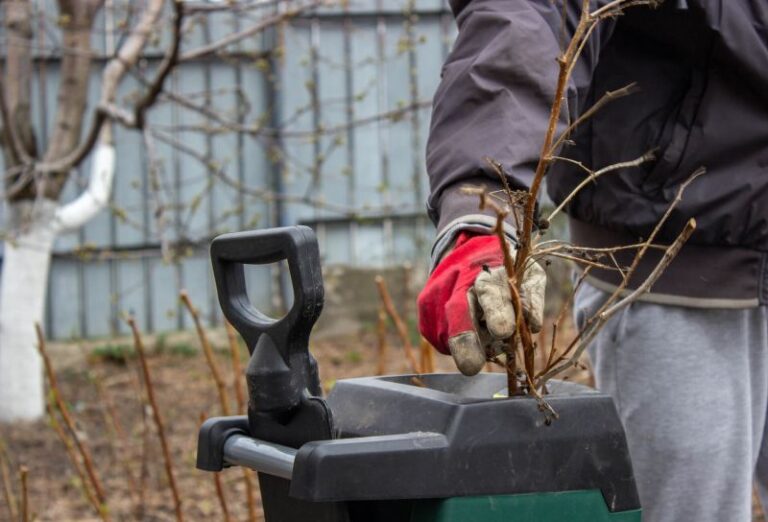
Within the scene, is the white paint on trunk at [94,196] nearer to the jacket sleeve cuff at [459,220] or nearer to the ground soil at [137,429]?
the ground soil at [137,429]

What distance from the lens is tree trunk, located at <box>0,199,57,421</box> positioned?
18.6 feet

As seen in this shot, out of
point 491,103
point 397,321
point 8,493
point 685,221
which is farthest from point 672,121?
point 8,493

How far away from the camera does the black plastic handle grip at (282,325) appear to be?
4.33ft

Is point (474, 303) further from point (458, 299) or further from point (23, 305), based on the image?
point (23, 305)

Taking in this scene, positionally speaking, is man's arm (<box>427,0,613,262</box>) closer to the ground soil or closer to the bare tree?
the ground soil

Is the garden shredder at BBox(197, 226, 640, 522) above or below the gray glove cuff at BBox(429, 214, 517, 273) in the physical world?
below

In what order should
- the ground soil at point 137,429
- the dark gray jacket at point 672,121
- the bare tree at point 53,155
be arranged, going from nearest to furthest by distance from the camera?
1. the dark gray jacket at point 672,121
2. the ground soil at point 137,429
3. the bare tree at point 53,155

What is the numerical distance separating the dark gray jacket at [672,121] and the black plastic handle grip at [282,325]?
1.11ft

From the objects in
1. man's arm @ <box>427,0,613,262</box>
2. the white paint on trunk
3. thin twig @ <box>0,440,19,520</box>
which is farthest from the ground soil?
man's arm @ <box>427,0,613,262</box>

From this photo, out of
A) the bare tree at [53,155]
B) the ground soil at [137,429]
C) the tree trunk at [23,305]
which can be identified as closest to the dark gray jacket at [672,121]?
the ground soil at [137,429]

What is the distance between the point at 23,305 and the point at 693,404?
4560mm

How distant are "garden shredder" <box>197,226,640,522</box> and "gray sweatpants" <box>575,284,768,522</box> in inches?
19.0

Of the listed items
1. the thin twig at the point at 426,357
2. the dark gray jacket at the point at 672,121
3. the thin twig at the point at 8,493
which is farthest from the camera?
the thin twig at the point at 8,493

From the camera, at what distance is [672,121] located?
6.14 ft
